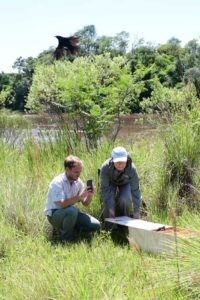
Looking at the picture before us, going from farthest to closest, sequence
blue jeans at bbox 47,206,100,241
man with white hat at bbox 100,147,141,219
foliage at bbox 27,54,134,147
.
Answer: foliage at bbox 27,54,134,147 → man with white hat at bbox 100,147,141,219 → blue jeans at bbox 47,206,100,241

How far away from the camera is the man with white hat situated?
580 centimetres

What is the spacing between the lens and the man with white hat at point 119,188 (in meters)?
5.80

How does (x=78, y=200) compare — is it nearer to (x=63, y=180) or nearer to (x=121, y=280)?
(x=63, y=180)

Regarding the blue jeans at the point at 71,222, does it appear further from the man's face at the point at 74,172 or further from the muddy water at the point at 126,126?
the muddy water at the point at 126,126

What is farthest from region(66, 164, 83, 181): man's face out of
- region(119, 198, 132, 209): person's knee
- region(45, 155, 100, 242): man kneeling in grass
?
region(119, 198, 132, 209): person's knee

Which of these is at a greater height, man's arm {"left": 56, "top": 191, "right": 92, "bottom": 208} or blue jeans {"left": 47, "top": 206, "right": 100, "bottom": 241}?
man's arm {"left": 56, "top": 191, "right": 92, "bottom": 208}

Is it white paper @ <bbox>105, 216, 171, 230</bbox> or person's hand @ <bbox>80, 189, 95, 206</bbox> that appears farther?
person's hand @ <bbox>80, 189, 95, 206</bbox>

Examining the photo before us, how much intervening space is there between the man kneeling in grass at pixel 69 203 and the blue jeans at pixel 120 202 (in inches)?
9.7

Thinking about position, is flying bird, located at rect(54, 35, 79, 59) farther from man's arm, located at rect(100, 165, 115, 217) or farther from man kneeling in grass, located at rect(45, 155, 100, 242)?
man kneeling in grass, located at rect(45, 155, 100, 242)

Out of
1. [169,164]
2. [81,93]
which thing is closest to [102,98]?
[81,93]

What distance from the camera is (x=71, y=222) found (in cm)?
554

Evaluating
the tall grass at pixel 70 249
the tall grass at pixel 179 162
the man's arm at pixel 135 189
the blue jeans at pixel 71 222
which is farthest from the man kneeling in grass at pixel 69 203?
the tall grass at pixel 179 162

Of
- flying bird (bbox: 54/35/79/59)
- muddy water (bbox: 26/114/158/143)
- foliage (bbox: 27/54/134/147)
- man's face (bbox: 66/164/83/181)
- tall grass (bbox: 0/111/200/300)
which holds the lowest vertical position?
tall grass (bbox: 0/111/200/300)

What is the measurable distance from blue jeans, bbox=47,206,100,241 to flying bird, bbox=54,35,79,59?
5327mm
